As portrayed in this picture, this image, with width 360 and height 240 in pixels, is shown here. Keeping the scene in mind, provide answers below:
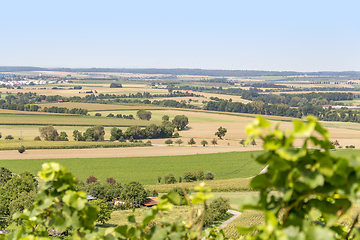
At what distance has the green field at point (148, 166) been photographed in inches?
3342

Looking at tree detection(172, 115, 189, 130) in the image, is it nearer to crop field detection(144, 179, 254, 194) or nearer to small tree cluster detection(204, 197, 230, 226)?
crop field detection(144, 179, 254, 194)

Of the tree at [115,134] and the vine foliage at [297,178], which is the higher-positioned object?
the vine foliage at [297,178]

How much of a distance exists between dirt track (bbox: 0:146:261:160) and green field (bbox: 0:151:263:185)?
386 centimetres

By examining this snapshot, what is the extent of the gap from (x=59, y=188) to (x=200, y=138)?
12707 centimetres

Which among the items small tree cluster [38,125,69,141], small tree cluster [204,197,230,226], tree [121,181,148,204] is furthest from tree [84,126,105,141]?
small tree cluster [204,197,230,226]

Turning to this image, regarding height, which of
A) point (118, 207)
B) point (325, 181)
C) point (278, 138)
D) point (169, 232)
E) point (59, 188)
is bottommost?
point (118, 207)

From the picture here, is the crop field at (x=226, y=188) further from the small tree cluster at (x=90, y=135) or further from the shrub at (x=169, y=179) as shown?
the small tree cluster at (x=90, y=135)

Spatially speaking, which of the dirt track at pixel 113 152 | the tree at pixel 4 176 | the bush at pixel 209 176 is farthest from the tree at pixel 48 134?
the bush at pixel 209 176

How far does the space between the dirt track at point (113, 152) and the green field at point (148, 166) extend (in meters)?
3.86

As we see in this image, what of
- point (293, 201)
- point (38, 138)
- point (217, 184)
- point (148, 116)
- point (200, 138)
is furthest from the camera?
point (148, 116)

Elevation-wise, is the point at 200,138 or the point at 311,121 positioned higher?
the point at 311,121

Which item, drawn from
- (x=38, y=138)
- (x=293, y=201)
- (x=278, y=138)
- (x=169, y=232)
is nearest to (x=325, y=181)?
(x=293, y=201)

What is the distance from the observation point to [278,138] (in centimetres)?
343

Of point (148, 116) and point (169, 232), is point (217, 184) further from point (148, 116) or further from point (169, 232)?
point (148, 116)
